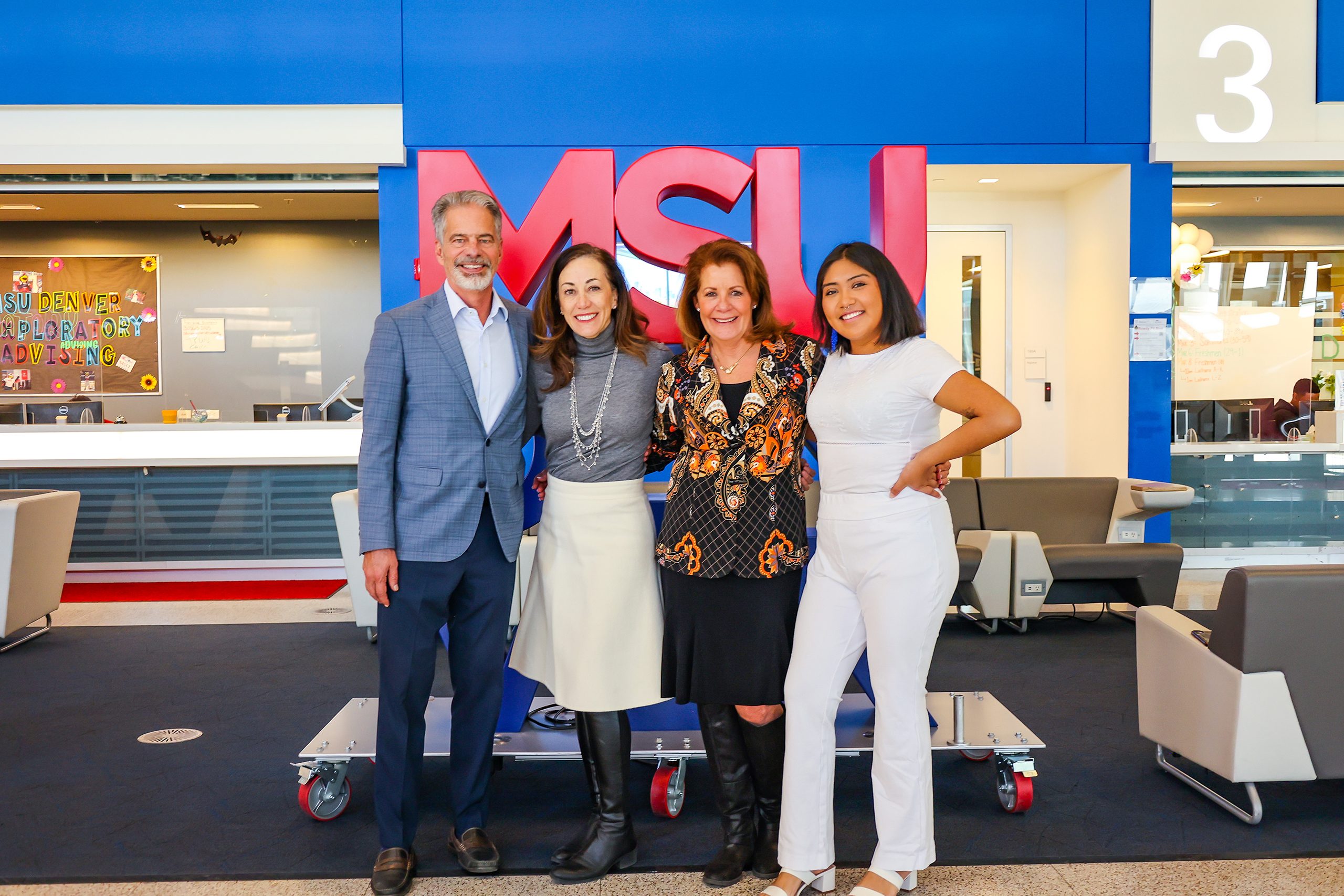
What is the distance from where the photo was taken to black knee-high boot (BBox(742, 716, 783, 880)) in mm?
2570

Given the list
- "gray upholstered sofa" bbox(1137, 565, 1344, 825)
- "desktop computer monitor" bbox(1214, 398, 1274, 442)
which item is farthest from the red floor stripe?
"desktop computer monitor" bbox(1214, 398, 1274, 442)

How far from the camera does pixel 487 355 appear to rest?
2.63 metres

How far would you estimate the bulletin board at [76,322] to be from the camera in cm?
923

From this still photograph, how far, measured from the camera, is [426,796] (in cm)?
328

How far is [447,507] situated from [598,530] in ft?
1.30

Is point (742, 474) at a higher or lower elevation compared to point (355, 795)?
higher

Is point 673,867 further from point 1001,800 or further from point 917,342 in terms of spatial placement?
point 917,342

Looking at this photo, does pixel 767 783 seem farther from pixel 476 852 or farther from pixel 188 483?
pixel 188 483

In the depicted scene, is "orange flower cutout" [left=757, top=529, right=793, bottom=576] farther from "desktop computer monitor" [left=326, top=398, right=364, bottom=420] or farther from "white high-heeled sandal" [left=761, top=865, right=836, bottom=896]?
"desktop computer monitor" [left=326, top=398, right=364, bottom=420]

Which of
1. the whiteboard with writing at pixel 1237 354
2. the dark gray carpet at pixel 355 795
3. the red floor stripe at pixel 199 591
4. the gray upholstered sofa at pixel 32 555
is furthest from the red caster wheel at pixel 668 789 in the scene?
the whiteboard with writing at pixel 1237 354

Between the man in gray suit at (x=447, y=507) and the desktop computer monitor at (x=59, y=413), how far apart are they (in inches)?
235

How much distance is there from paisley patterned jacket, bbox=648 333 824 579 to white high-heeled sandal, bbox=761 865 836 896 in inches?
29.2

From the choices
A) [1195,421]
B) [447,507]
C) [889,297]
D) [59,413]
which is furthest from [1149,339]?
[59,413]

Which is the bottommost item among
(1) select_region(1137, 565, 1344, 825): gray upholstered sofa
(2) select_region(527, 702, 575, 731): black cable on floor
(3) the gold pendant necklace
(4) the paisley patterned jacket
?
(2) select_region(527, 702, 575, 731): black cable on floor
